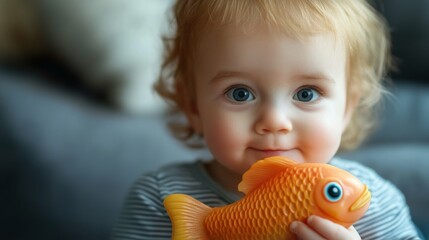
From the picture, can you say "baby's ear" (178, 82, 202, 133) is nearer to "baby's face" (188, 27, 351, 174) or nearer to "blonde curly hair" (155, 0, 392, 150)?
"blonde curly hair" (155, 0, 392, 150)

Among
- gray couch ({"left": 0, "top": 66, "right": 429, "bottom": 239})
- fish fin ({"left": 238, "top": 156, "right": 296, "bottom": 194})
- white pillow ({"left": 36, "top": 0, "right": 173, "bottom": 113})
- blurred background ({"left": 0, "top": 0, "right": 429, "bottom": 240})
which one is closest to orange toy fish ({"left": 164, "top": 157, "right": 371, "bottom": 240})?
fish fin ({"left": 238, "top": 156, "right": 296, "bottom": 194})

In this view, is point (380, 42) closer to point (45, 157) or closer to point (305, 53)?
point (305, 53)

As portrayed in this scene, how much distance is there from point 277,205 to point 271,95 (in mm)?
149

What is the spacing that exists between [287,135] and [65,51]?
44.4 inches

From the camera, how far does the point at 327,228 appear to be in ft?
2.36

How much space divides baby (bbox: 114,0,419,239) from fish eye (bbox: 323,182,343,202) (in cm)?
3

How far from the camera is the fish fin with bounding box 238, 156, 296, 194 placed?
2.51 ft

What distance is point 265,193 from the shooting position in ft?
2.46

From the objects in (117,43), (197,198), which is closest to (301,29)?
(197,198)

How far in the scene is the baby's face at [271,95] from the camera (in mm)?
818

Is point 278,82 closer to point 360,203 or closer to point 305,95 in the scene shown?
point 305,95

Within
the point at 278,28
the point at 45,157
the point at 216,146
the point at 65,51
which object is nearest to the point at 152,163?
the point at 45,157

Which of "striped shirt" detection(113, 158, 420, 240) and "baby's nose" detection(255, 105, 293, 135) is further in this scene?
"striped shirt" detection(113, 158, 420, 240)

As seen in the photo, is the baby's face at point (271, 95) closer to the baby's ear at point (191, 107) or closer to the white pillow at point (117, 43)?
the baby's ear at point (191, 107)
